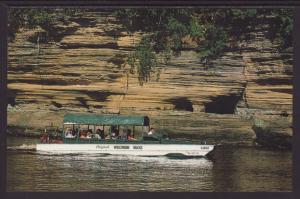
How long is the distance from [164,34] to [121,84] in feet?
3.98

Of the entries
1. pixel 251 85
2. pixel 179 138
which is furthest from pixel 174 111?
pixel 251 85

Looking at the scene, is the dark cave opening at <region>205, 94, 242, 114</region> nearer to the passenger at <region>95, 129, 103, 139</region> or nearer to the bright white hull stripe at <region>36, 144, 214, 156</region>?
the bright white hull stripe at <region>36, 144, 214, 156</region>

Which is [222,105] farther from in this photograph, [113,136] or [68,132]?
[68,132]

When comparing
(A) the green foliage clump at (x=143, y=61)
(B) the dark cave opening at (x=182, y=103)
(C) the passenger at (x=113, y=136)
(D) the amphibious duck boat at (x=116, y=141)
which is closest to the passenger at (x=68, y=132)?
(D) the amphibious duck boat at (x=116, y=141)

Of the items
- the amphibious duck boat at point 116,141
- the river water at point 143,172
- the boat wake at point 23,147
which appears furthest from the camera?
the amphibious duck boat at point 116,141

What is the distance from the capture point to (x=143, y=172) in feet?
51.7

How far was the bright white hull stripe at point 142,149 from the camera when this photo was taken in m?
16.2

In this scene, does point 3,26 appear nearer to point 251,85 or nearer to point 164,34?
point 164,34

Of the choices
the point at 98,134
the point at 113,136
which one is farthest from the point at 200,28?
the point at 98,134

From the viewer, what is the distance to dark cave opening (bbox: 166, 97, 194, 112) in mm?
16234

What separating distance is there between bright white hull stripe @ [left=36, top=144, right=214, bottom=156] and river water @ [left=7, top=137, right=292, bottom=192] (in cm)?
15

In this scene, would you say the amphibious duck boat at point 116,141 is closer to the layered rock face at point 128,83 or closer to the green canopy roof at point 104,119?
the green canopy roof at point 104,119

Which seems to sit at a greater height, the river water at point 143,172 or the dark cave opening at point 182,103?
the dark cave opening at point 182,103
